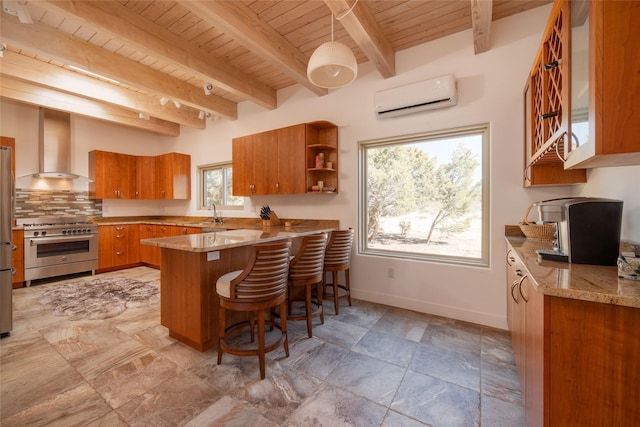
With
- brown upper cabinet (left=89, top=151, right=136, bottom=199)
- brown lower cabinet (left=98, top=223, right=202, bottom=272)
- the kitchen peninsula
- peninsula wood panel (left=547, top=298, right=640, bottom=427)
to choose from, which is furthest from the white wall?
brown lower cabinet (left=98, top=223, right=202, bottom=272)

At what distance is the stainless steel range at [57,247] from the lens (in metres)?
3.98

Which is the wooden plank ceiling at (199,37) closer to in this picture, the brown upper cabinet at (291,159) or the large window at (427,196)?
the brown upper cabinet at (291,159)

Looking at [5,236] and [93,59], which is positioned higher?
[93,59]

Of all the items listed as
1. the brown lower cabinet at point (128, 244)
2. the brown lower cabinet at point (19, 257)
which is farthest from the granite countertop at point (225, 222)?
the brown lower cabinet at point (19, 257)

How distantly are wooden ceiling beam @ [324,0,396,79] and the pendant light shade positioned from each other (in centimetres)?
37

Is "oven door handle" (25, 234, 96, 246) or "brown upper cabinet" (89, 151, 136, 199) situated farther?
"brown upper cabinet" (89, 151, 136, 199)

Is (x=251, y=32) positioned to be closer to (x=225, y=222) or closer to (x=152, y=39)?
(x=152, y=39)

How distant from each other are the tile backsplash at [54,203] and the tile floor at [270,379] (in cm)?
293

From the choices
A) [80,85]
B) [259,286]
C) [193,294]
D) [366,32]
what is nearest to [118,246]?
[80,85]

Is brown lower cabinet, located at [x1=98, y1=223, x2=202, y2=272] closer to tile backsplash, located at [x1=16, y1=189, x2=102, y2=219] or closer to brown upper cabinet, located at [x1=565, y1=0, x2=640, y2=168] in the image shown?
tile backsplash, located at [x1=16, y1=189, x2=102, y2=219]

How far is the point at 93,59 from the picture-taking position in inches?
116

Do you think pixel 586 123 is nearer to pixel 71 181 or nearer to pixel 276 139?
pixel 276 139

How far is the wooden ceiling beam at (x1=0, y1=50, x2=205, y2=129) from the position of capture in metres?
3.11

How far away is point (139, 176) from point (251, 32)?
4.58 m
